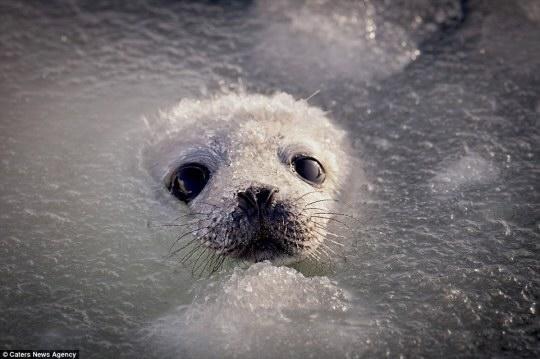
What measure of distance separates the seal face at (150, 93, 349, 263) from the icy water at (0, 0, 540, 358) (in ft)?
0.58

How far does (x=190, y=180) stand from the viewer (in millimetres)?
3945

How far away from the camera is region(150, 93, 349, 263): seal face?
3396 mm

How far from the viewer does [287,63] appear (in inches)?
221

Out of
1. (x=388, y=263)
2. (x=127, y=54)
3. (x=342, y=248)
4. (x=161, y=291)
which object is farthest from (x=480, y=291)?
(x=127, y=54)

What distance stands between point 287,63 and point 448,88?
1459 mm

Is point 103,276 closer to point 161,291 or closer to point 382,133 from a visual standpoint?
point 161,291

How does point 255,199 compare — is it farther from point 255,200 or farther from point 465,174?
point 465,174

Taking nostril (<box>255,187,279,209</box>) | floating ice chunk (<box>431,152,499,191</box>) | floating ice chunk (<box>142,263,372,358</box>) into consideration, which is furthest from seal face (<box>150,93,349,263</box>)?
floating ice chunk (<box>431,152,499,191</box>)

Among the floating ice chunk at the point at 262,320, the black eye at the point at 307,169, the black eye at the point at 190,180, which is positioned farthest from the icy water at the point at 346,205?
the black eye at the point at 307,169

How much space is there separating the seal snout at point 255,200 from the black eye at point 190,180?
625mm

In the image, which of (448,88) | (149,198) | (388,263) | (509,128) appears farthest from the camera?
(448,88)

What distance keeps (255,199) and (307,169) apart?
0.80m

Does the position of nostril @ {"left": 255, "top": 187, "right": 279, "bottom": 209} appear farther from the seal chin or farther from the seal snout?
the seal chin

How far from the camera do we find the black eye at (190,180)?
3.94 m
